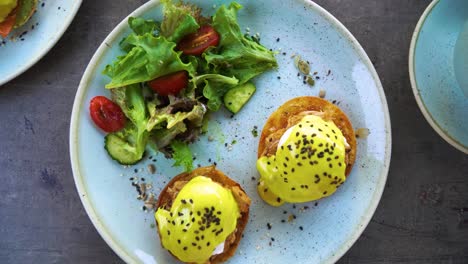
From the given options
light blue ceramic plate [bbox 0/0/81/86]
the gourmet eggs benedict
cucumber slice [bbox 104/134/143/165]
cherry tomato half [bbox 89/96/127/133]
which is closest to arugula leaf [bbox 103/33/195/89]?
cherry tomato half [bbox 89/96/127/133]

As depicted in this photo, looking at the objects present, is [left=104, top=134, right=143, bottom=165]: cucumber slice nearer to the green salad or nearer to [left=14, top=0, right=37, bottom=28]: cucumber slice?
the green salad

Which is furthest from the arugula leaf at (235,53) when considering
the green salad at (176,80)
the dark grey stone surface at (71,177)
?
the dark grey stone surface at (71,177)

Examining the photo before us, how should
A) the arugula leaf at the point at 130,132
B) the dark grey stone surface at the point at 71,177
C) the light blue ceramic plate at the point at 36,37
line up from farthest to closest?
1. the dark grey stone surface at the point at 71,177
2. the light blue ceramic plate at the point at 36,37
3. the arugula leaf at the point at 130,132

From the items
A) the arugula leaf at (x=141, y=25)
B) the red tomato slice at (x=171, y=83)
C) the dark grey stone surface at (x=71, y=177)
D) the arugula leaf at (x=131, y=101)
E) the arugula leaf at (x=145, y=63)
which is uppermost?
the arugula leaf at (x=141, y=25)

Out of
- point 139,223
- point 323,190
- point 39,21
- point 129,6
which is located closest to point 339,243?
point 323,190

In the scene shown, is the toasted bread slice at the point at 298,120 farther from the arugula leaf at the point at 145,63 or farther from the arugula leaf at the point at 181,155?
the arugula leaf at the point at 145,63

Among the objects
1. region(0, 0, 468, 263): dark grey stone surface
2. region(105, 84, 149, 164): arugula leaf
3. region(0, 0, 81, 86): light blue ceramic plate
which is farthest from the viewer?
region(0, 0, 468, 263): dark grey stone surface

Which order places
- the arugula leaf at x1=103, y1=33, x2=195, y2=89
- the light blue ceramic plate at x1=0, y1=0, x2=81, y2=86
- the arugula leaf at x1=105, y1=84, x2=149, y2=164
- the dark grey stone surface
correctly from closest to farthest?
the arugula leaf at x1=103, y1=33, x2=195, y2=89 → the arugula leaf at x1=105, y1=84, x2=149, y2=164 → the light blue ceramic plate at x1=0, y1=0, x2=81, y2=86 → the dark grey stone surface
